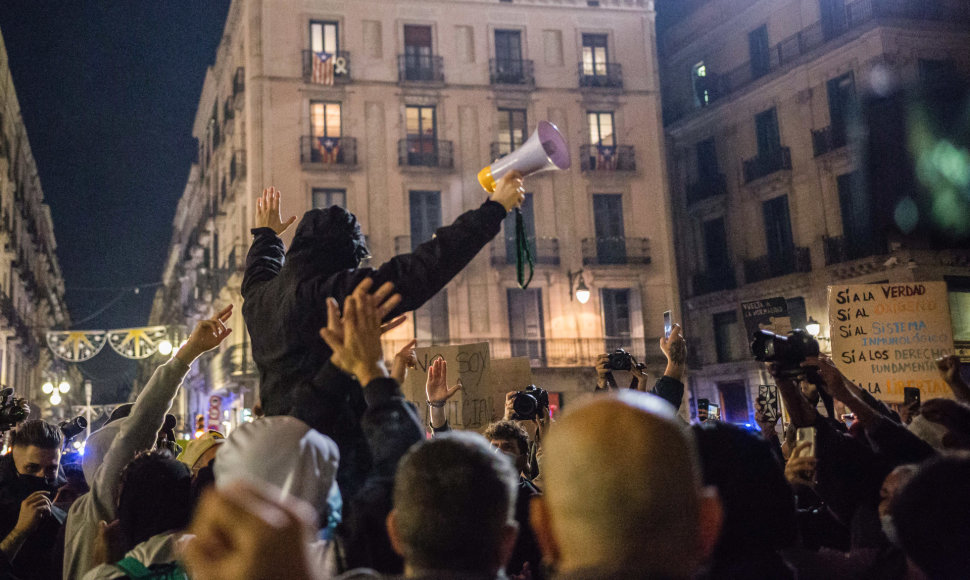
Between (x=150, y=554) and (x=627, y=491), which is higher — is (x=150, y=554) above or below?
below

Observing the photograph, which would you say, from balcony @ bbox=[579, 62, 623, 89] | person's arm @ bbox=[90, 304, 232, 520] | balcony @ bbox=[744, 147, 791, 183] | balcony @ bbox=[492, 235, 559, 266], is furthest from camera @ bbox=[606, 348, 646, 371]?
balcony @ bbox=[579, 62, 623, 89]

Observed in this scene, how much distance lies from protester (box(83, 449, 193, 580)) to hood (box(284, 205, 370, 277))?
34.6 inches

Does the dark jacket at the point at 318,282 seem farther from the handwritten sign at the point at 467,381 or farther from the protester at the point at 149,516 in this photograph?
the handwritten sign at the point at 467,381

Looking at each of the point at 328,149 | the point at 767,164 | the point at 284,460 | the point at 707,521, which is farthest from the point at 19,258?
the point at 707,521

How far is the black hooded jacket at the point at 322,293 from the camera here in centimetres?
316

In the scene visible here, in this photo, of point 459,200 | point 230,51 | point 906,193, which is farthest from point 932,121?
point 230,51

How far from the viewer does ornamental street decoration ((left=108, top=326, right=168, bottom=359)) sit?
22.7m

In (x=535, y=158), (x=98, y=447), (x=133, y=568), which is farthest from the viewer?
(x=98, y=447)

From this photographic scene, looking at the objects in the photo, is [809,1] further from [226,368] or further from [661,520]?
[661,520]

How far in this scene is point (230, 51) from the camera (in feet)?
109

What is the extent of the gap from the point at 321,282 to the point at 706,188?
28.9 meters

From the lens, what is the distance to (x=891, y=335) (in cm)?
887

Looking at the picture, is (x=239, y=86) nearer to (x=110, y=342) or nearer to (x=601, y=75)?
(x=110, y=342)

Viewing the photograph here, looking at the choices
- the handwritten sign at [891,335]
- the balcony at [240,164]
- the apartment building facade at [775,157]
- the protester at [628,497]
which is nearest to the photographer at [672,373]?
the protester at [628,497]
